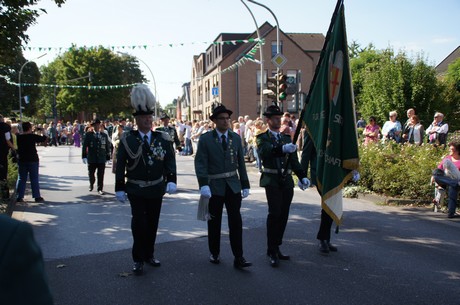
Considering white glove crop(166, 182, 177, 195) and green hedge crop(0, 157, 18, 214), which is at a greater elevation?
white glove crop(166, 182, 177, 195)

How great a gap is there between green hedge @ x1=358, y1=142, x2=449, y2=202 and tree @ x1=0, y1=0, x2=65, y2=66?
8150 mm

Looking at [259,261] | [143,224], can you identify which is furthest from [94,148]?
[259,261]

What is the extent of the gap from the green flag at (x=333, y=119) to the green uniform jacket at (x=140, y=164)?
6.40 ft

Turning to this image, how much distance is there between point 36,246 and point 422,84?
998 inches

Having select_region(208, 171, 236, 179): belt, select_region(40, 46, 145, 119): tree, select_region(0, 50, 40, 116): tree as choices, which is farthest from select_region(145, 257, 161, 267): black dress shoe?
select_region(40, 46, 145, 119): tree

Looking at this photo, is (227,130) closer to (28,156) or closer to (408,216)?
(408,216)

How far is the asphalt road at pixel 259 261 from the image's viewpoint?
486 centimetres

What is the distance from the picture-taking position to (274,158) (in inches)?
239

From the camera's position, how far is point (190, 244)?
7.00 meters

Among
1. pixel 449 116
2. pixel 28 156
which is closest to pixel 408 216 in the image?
pixel 28 156

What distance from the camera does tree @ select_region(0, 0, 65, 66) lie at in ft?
30.8

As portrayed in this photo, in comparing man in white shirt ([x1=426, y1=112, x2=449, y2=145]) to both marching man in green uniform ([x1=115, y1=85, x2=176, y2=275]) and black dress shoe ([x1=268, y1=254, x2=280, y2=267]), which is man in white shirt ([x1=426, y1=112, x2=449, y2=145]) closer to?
black dress shoe ([x1=268, y1=254, x2=280, y2=267])

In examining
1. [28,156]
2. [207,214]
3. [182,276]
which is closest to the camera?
[182,276]

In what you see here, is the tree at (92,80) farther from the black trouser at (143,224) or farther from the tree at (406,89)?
the black trouser at (143,224)
